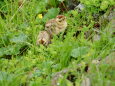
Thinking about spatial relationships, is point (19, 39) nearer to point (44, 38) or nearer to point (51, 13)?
point (44, 38)

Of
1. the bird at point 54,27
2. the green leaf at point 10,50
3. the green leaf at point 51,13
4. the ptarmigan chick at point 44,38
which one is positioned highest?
the green leaf at point 51,13

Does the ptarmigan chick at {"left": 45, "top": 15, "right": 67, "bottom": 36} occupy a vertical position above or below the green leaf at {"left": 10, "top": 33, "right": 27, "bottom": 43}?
above

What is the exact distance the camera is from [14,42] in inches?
136

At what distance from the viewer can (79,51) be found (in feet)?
9.93

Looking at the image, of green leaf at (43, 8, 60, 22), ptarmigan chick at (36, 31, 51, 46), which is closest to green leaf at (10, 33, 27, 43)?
ptarmigan chick at (36, 31, 51, 46)

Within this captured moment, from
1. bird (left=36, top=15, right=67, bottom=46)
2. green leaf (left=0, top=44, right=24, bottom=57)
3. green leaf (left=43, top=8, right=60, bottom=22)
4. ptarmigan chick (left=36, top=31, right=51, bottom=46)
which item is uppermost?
green leaf (left=43, top=8, right=60, bottom=22)

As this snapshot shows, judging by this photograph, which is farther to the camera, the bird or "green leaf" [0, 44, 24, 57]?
the bird

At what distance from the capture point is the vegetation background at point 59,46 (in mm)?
2625

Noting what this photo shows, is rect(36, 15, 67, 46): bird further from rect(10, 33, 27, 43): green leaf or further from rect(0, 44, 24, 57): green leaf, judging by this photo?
rect(0, 44, 24, 57): green leaf

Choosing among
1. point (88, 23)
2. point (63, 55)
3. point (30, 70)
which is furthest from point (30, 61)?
point (88, 23)

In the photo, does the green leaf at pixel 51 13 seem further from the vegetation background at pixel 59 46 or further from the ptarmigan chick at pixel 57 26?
the ptarmigan chick at pixel 57 26

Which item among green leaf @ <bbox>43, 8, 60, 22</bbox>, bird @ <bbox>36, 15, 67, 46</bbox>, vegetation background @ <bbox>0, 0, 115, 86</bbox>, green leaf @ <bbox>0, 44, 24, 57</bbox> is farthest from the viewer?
green leaf @ <bbox>43, 8, 60, 22</bbox>

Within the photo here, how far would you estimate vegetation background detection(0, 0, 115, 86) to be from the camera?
2.62 metres

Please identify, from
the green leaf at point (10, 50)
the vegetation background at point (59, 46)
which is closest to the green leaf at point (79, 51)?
the vegetation background at point (59, 46)
